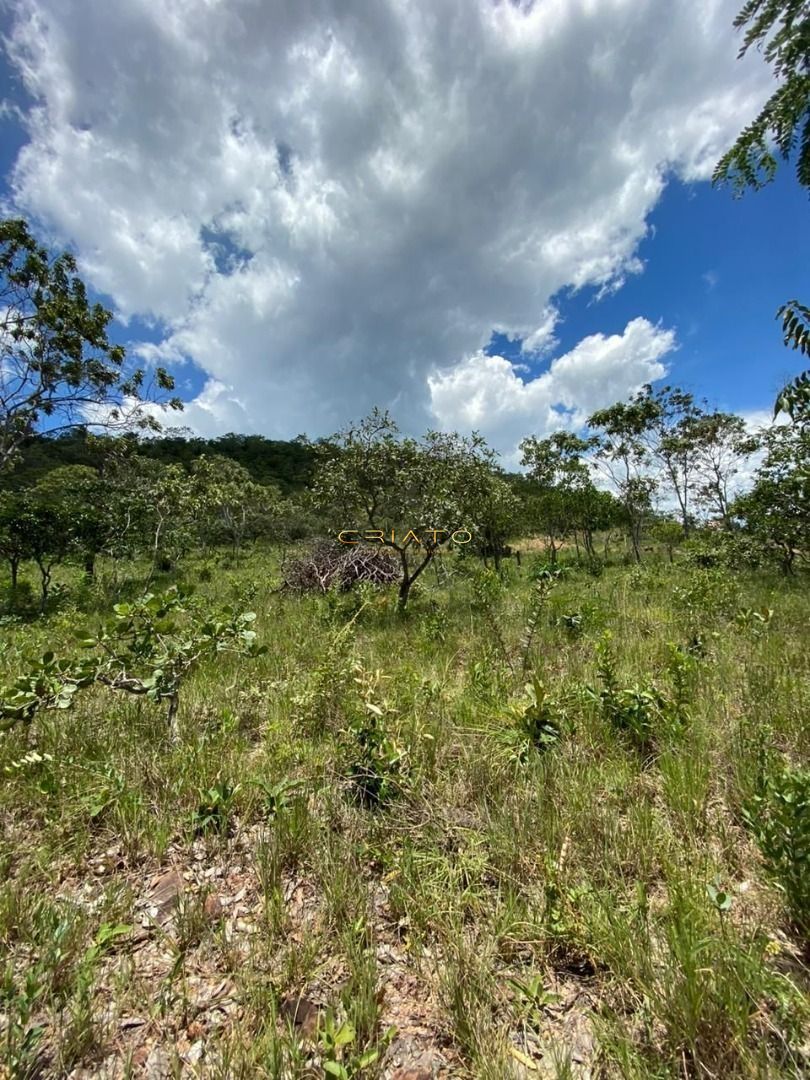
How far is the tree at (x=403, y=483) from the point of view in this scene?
28.0ft

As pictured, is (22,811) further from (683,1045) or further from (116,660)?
(683,1045)

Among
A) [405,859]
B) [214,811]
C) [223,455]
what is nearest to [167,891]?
[214,811]

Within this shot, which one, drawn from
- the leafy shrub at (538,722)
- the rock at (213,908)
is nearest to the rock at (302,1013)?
the rock at (213,908)

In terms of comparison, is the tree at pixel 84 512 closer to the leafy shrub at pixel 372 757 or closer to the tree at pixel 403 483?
the tree at pixel 403 483

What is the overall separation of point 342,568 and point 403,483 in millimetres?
3191

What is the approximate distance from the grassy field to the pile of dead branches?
21.7 feet

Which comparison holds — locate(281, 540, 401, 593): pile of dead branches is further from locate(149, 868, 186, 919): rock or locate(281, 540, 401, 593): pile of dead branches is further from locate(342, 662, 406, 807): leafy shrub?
locate(149, 868, 186, 919): rock

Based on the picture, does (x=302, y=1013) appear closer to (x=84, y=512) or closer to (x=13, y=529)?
(x=13, y=529)

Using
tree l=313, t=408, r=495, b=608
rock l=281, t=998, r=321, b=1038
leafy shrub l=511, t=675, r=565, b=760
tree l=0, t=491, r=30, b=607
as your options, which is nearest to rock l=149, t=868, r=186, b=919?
rock l=281, t=998, r=321, b=1038

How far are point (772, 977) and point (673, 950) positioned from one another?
306 millimetres

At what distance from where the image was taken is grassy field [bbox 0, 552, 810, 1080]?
1474 millimetres

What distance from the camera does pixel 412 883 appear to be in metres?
2.11

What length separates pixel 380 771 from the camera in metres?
2.80

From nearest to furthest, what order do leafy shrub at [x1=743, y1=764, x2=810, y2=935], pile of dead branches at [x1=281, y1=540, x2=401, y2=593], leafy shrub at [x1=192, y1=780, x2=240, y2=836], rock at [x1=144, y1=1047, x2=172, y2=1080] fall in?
rock at [x1=144, y1=1047, x2=172, y2=1080]
leafy shrub at [x1=743, y1=764, x2=810, y2=935]
leafy shrub at [x1=192, y1=780, x2=240, y2=836]
pile of dead branches at [x1=281, y1=540, x2=401, y2=593]
